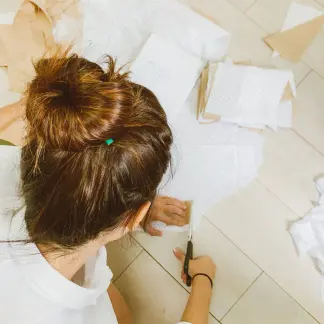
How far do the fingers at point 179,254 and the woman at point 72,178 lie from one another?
0.35 meters

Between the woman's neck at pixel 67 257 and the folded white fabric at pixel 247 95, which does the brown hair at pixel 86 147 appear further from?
the folded white fabric at pixel 247 95

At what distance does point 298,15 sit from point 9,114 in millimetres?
764

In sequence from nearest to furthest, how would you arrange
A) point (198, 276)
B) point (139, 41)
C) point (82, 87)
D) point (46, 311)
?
point (82, 87), point (46, 311), point (198, 276), point (139, 41)

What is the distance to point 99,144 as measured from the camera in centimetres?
43

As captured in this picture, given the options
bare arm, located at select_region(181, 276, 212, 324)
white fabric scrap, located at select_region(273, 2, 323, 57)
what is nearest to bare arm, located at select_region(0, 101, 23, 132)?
bare arm, located at select_region(181, 276, 212, 324)

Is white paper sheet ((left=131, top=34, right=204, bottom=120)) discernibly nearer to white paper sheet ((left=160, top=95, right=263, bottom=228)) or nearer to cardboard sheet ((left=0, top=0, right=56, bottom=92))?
white paper sheet ((left=160, top=95, right=263, bottom=228))

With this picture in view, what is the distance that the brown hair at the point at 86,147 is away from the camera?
1.38 ft

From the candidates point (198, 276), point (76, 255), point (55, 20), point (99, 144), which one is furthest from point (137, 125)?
point (55, 20)

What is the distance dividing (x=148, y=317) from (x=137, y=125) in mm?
636

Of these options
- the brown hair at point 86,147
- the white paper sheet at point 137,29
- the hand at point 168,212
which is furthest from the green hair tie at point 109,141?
the white paper sheet at point 137,29

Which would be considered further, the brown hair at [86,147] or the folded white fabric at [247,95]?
the folded white fabric at [247,95]

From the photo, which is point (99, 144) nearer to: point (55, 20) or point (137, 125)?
point (137, 125)

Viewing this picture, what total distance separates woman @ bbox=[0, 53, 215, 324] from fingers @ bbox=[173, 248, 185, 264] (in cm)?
35

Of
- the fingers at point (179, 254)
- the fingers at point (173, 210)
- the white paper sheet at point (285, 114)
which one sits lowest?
the fingers at point (179, 254)
